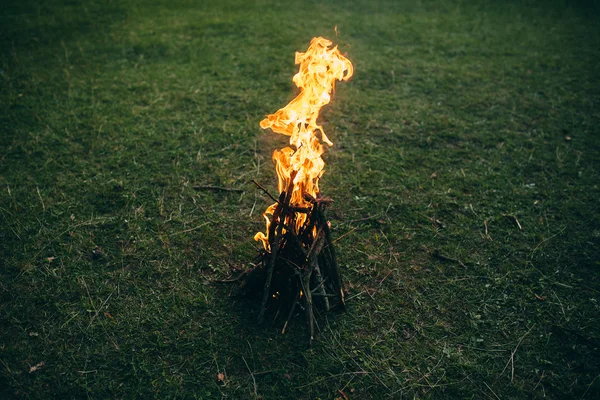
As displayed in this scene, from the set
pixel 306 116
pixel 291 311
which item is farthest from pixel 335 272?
pixel 306 116

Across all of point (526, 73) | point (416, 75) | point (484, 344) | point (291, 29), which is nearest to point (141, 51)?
point (291, 29)

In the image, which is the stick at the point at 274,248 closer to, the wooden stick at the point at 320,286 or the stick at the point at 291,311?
the stick at the point at 291,311

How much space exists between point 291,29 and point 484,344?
6994 mm

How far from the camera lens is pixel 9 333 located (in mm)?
3338

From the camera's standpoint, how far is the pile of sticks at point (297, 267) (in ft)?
10.8

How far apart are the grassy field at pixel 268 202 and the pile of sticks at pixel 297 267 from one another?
0.51 feet

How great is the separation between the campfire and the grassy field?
0.70ft

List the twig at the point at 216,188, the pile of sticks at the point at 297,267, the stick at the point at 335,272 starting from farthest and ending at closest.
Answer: the twig at the point at 216,188
the stick at the point at 335,272
the pile of sticks at the point at 297,267

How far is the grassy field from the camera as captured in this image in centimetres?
321

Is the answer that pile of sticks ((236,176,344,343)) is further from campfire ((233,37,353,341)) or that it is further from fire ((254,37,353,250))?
fire ((254,37,353,250))

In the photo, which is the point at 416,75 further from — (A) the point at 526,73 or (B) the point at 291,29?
(B) the point at 291,29

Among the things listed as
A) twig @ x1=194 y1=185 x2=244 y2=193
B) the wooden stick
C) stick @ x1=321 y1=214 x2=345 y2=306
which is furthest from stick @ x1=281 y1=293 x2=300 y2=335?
twig @ x1=194 y1=185 x2=244 y2=193

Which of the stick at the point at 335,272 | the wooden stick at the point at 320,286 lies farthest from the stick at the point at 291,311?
the stick at the point at 335,272

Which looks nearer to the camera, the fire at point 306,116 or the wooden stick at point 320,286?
the fire at point 306,116
